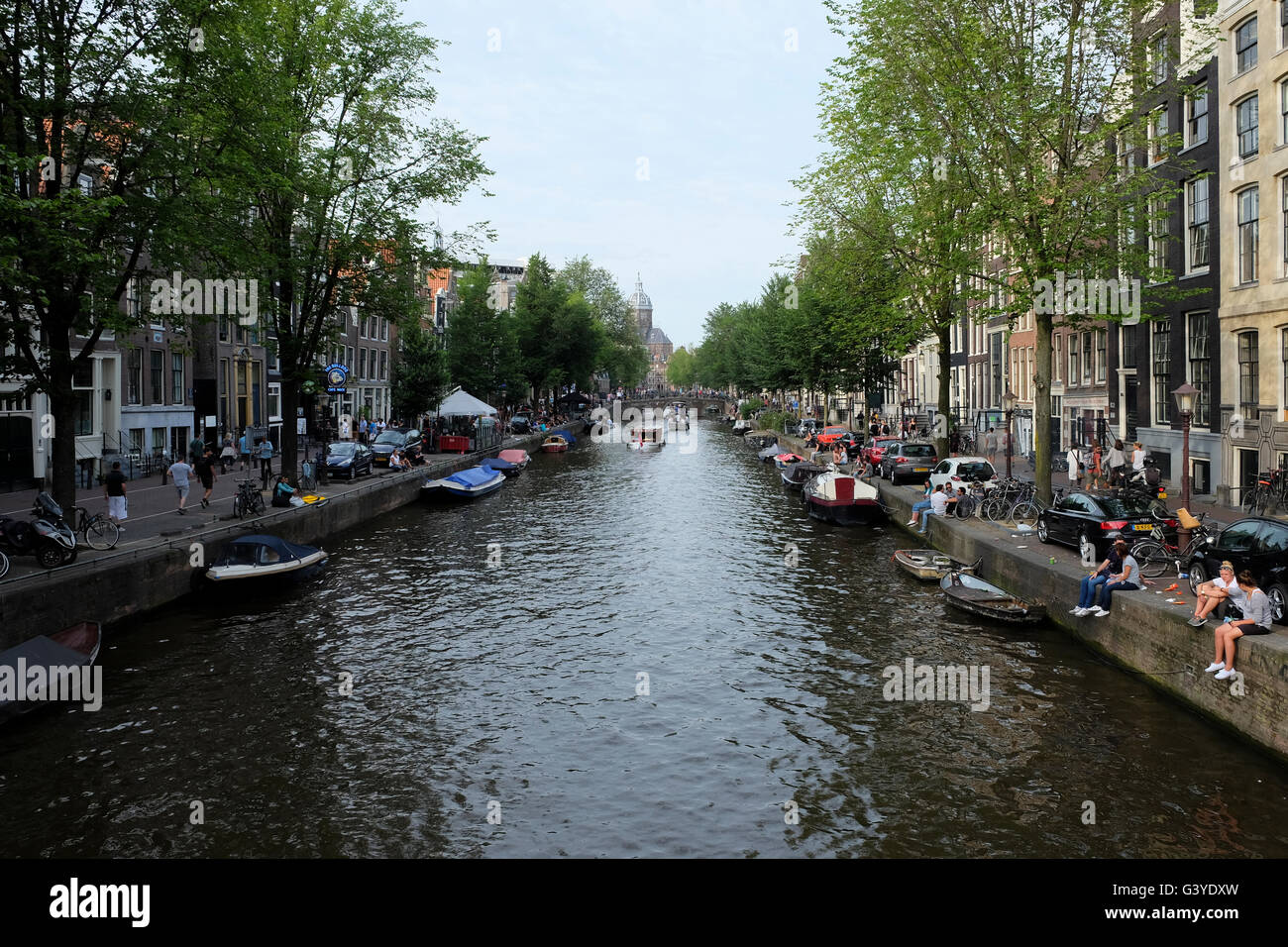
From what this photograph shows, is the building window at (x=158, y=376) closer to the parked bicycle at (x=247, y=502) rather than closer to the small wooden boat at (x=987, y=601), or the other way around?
the parked bicycle at (x=247, y=502)

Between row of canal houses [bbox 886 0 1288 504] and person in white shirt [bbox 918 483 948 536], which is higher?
row of canal houses [bbox 886 0 1288 504]

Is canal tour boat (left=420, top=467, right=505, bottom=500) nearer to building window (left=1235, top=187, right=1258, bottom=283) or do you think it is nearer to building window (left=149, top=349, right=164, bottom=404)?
building window (left=149, top=349, right=164, bottom=404)

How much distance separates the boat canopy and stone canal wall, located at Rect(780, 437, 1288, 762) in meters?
24.9

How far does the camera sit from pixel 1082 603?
58.1ft

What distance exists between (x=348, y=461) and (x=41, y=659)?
86.8 ft

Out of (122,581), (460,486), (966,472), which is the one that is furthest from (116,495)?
(966,472)

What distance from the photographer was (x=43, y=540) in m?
18.8

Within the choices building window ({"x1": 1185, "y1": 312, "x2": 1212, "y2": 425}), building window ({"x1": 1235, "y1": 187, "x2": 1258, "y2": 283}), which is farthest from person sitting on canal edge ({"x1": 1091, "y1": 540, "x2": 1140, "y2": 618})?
building window ({"x1": 1185, "y1": 312, "x2": 1212, "y2": 425})

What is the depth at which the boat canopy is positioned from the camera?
43.3 metres

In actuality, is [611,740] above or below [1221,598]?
below

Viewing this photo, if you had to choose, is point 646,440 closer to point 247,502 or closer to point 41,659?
point 247,502
